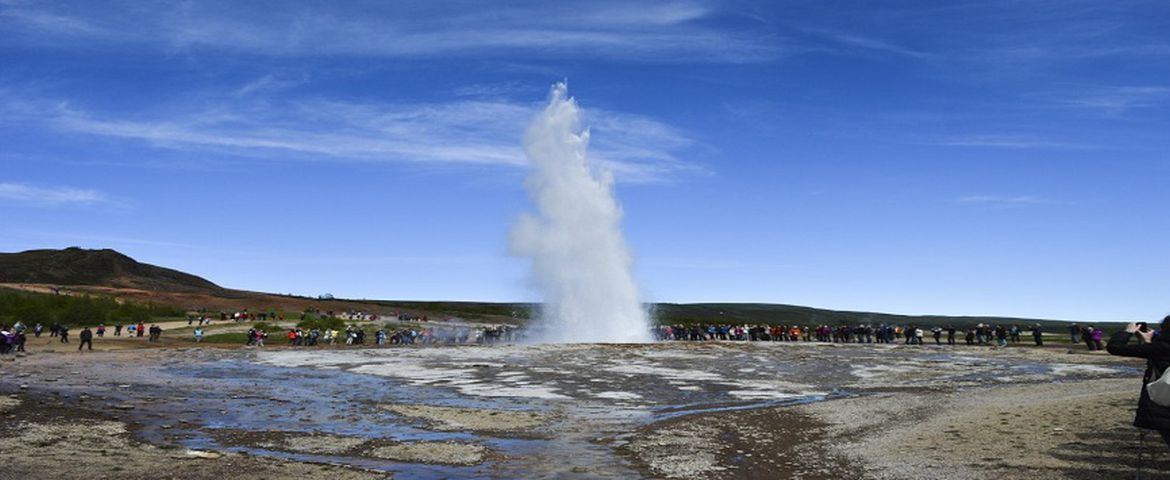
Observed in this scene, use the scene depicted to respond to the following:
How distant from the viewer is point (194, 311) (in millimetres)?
93438

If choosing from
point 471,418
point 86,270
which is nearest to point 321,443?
point 471,418

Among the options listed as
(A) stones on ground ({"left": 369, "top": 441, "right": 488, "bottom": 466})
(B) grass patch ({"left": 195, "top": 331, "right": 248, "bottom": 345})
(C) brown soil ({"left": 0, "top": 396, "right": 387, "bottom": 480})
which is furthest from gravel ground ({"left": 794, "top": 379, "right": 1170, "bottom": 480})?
(B) grass patch ({"left": 195, "top": 331, "right": 248, "bottom": 345})

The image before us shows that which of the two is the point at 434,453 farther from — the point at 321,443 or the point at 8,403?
the point at 8,403

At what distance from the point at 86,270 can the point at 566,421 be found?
140 meters

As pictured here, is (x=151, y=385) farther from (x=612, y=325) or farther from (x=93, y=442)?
(x=612, y=325)

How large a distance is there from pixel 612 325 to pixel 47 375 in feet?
123

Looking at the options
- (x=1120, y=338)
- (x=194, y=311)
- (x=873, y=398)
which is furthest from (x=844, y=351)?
(x=194, y=311)

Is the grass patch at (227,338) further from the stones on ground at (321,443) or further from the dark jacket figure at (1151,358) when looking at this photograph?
the dark jacket figure at (1151,358)

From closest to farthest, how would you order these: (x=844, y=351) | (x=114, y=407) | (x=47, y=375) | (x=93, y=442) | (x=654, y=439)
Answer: (x=93, y=442), (x=654, y=439), (x=114, y=407), (x=47, y=375), (x=844, y=351)

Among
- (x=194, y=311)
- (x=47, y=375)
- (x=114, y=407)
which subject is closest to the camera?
(x=114, y=407)

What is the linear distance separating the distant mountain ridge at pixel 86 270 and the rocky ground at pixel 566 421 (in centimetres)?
10370

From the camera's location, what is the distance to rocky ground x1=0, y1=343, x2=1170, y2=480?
1495 centimetres

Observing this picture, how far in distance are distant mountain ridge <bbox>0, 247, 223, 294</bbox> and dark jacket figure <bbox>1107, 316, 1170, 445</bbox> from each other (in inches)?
5093

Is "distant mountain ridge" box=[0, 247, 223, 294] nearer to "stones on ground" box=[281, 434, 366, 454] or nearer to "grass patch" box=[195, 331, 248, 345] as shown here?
"grass patch" box=[195, 331, 248, 345]
